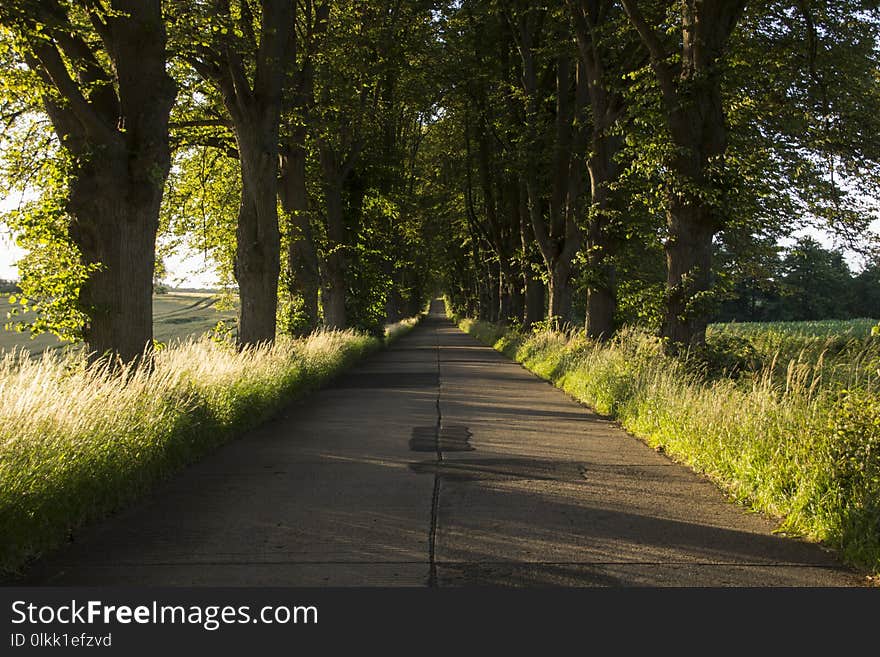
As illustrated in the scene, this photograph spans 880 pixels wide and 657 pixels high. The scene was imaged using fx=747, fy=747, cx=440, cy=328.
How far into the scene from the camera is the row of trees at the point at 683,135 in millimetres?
12891

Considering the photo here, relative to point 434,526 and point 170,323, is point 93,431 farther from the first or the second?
→ point 170,323

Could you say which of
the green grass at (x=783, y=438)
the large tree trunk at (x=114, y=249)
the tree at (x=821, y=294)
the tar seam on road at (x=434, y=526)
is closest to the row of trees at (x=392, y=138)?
the large tree trunk at (x=114, y=249)

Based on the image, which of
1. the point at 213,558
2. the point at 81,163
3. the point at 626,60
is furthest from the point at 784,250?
the point at 213,558

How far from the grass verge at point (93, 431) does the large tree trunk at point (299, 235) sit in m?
9.95

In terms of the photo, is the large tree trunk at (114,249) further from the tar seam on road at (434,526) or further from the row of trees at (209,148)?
the tar seam on road at (434,526)

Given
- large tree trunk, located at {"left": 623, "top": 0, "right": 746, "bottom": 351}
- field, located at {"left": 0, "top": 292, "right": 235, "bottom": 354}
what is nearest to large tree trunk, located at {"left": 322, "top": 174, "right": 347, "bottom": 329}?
field, located at {"left": 0, "top": 292, "right": 235, "bottom": 354}

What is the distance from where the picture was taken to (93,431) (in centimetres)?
680

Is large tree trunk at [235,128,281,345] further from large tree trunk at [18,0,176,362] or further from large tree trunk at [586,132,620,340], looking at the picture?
large tree trunk at [586,132,620,340]

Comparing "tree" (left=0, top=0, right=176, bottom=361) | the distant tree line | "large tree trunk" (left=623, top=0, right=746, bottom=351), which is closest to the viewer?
"tree" (left=0, top=0, right=176, bottom=361)

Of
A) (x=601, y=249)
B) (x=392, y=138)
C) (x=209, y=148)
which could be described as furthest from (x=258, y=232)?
(x=392, y=138)

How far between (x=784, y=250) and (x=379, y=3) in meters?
12.7

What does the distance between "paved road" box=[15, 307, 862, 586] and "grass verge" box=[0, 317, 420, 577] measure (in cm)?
23

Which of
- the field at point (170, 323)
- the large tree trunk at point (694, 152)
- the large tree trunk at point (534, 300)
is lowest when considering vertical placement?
the field at point (170, 323)

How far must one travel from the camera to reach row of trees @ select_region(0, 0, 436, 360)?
9.62 metres
